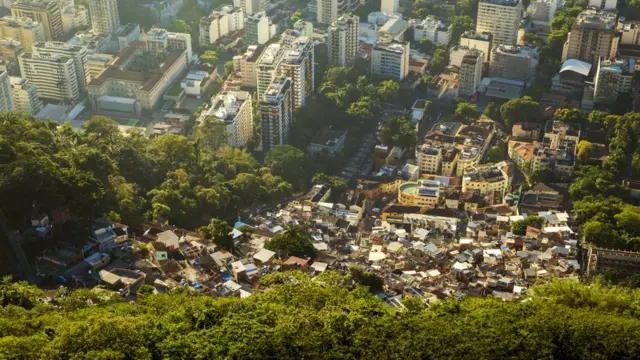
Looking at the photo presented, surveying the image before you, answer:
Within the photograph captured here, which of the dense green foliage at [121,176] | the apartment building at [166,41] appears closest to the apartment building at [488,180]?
the dense green foliage at [121,176]

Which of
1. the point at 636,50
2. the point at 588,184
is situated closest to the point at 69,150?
the point at 588,184

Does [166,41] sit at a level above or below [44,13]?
below

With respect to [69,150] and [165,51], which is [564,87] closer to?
[165,51]

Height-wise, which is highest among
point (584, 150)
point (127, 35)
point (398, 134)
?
point (127, 35)

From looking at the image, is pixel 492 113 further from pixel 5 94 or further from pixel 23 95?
pixel 5 94

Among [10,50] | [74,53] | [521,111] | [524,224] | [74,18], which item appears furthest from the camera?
[74,18]

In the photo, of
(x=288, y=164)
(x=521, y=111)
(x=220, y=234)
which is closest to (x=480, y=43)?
(x=521, y=111)
